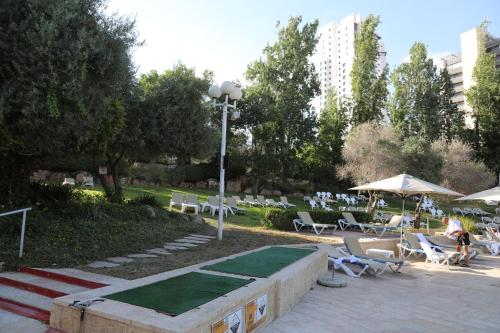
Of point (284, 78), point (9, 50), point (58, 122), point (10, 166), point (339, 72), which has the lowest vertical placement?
point (10, 166)

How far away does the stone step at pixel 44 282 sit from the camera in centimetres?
527

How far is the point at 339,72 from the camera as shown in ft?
342

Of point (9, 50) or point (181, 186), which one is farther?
point (181, 186)

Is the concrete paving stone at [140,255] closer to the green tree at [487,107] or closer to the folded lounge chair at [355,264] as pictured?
the folded lounge chair at [355,264]

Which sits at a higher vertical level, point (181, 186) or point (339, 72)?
point (339, 72)

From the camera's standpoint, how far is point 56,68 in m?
7.20

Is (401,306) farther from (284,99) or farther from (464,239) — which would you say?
(284,99)

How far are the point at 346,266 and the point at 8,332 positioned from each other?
6707 mm

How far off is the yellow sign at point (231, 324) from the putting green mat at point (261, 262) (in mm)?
1384

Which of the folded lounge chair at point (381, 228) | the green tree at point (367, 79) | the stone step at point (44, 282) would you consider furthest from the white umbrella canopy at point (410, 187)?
the green tree at point (367, 79)

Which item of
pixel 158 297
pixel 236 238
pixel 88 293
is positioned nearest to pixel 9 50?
pixel 88 293

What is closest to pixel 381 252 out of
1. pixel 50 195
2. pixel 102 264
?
pixel 102 264

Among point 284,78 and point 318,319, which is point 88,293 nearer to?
point 318,319

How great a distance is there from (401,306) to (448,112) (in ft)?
143
